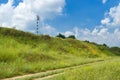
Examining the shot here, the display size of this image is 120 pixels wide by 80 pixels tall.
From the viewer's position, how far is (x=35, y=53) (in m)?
32.6

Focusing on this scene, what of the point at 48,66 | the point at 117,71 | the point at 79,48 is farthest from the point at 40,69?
the point at 79,48

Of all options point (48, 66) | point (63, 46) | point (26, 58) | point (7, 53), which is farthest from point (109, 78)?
point (63, 46)

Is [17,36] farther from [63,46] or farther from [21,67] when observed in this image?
[21,67]

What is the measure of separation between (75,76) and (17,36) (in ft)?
122

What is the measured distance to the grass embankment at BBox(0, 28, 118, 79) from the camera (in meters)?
23.7

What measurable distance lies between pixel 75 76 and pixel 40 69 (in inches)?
382

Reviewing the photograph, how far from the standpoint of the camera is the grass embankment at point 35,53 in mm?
23688

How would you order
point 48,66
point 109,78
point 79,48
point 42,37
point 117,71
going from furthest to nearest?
point 79,48 < point 42,37 < point 48,66 < point 117,71 < point 109,78

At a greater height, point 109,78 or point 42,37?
point 42,37

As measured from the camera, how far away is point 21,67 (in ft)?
73.3

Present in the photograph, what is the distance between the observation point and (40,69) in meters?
23.8

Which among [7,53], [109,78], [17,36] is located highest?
[17,36]

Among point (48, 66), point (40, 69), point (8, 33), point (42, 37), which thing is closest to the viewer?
point (40, 69)

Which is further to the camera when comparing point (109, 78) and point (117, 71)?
Result: point (117, 71)
